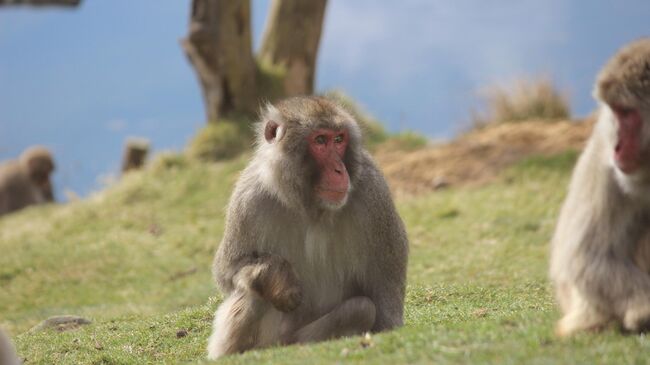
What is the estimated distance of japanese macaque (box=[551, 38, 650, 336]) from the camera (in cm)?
487

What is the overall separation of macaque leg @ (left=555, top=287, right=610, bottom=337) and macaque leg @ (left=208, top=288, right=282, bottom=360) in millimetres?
1837

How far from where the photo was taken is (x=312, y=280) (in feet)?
21.3

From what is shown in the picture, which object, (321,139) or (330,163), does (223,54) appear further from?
(330,163)

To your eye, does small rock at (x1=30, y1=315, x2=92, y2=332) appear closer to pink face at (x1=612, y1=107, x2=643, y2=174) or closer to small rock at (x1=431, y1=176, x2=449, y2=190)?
pink face at (x1=612, y1=107, x2=643, y2=174)

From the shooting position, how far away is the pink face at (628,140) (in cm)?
484

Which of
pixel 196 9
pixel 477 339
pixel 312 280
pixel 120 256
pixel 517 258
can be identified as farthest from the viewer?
pixel 196 9

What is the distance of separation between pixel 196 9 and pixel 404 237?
12.1m

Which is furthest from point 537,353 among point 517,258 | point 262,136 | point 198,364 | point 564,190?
point 564,190

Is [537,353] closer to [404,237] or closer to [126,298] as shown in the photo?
[404,237]

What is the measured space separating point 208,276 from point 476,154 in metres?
5.89

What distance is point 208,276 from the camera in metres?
12.8

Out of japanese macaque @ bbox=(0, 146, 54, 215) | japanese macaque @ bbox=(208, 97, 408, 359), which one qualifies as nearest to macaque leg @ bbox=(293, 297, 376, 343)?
japanese macaque @ bbox=(208, 97, 408, 359)

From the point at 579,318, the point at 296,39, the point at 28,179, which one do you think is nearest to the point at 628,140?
the point at 579,318

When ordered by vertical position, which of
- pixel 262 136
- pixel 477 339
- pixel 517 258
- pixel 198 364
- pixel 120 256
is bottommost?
pixel 120 256
